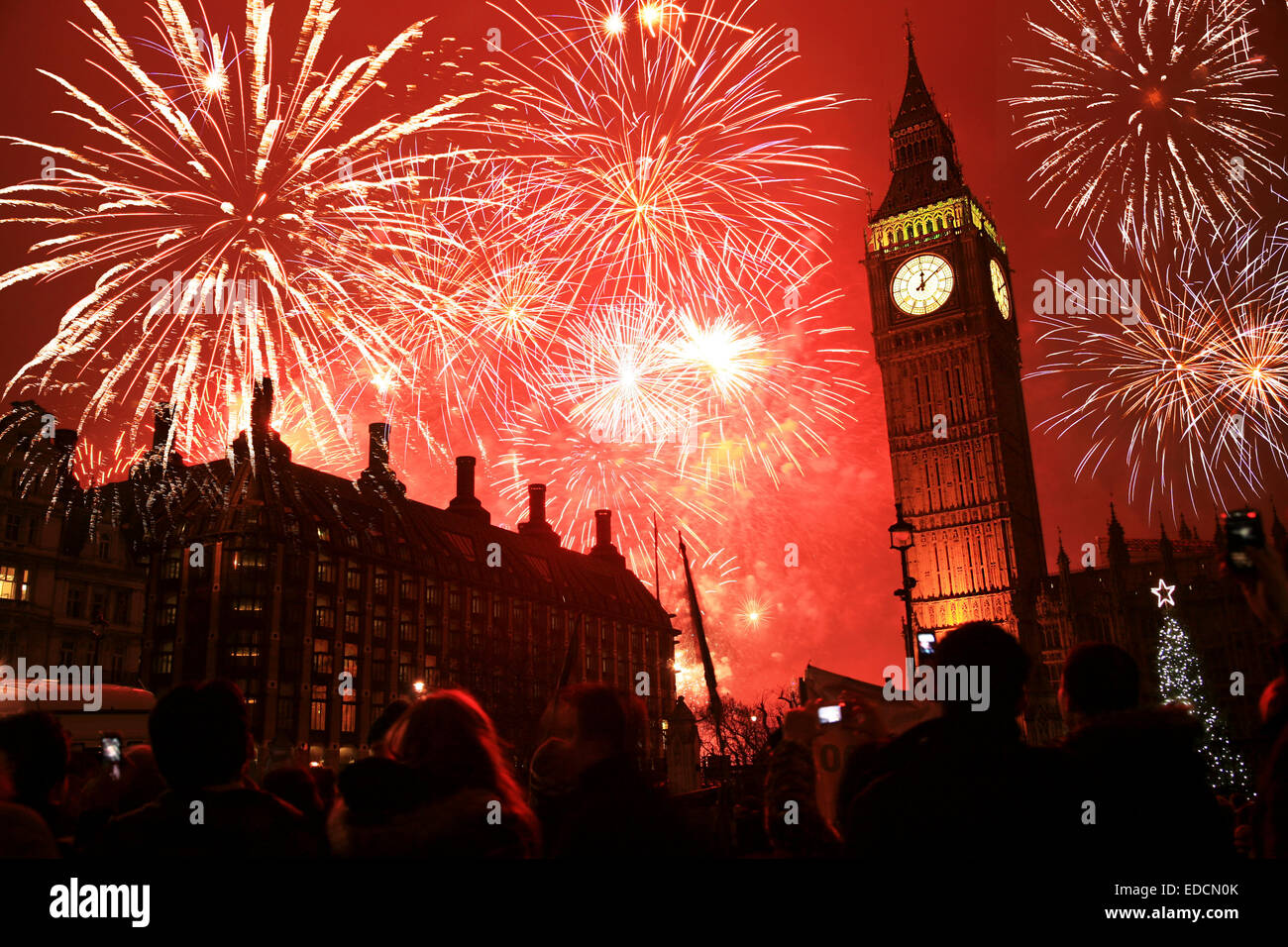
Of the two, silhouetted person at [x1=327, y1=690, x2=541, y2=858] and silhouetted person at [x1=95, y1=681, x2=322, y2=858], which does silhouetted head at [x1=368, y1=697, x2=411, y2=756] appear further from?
silhouetted person at [x1=327, y1=690, x2=541, y2=858]

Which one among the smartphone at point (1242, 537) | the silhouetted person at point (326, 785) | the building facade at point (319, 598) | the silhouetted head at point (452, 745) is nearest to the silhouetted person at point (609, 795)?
the silhouetted head at point (452, 745)

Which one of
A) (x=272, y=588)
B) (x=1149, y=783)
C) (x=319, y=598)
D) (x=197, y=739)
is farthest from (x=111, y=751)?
(x=319, y=598)

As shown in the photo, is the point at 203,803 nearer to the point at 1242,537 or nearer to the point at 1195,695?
the point at 1242,537

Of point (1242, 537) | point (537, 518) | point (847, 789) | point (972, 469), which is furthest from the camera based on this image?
point (537, 518)

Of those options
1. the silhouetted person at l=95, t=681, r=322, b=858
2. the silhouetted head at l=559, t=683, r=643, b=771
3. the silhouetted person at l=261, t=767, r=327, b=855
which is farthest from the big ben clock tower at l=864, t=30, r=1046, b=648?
the silhouetted person at l=95, t=681, r=322, b=858

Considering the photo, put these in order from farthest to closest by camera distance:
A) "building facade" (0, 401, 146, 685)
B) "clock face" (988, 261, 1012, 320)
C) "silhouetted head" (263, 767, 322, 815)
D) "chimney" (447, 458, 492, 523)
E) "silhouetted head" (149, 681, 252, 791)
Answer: "chimney" (447, 458, 492, 523) < "clock face" (988, 261, 1012, 320) < "building facade" (0, 401, 146, 685) < "silhouetted head" (263, 767, 322, 815) < "silhouetted head" (149, 681, 252, 791)

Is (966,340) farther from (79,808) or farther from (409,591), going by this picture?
(79,808)

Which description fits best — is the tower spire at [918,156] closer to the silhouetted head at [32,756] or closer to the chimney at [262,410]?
the chimney at [262,410]
